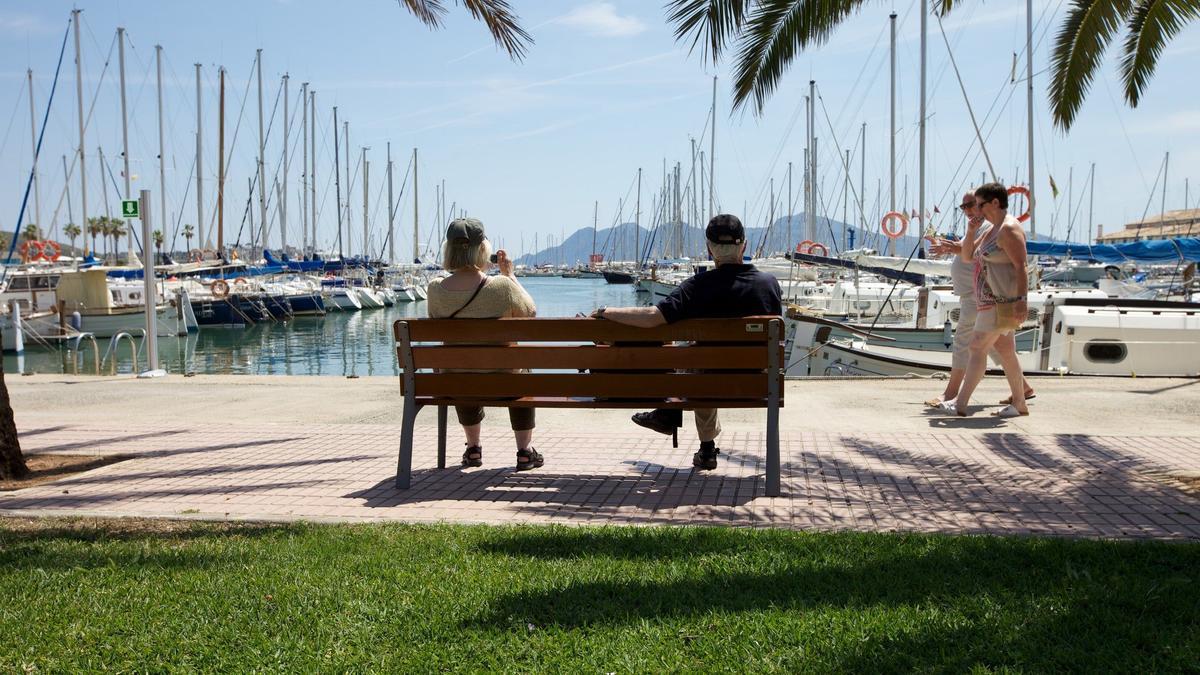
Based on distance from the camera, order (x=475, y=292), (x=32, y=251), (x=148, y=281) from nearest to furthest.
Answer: (x=475, y=292) → (x=148, y=281) → (x=32, y=251)

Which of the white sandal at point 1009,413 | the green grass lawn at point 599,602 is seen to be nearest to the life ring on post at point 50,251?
the white sandal at point 1009,413

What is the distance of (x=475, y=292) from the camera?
238 inches

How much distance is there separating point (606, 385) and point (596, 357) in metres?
0.16

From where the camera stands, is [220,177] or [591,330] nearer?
[591,330]

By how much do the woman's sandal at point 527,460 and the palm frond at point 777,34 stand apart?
4.10 metres

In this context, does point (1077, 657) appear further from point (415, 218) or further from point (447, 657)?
point (415, 218)

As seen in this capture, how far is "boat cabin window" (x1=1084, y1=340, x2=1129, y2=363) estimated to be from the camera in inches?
510

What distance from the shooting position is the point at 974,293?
27.3 ft

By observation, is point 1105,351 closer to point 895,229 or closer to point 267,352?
point 895,229

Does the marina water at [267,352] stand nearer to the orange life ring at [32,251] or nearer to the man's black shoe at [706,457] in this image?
the orange life ring at [32,251]

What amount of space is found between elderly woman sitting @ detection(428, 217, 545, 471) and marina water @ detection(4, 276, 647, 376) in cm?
2306

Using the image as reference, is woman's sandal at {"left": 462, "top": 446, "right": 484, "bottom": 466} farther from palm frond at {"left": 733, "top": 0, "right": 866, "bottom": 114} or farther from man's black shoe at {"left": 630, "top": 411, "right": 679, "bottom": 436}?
palm frond at {"left": 733, "top": 0, "right": 866, "bottom": 114}

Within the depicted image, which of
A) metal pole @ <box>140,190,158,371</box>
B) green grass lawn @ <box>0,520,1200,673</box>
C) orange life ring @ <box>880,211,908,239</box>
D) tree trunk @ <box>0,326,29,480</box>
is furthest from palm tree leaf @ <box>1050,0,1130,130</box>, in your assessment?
orange life ring @ <box>880,211,908,239</box>

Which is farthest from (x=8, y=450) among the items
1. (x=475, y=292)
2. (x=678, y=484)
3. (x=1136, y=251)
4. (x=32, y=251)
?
(x=32, y=251)
